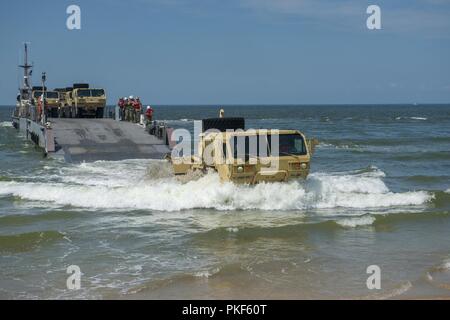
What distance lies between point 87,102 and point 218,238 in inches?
926

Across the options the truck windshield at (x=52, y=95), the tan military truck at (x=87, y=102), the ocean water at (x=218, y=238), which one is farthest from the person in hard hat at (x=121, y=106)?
the ocean water at (x=218, y=238)

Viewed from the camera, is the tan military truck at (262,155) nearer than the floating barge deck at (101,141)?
Yes

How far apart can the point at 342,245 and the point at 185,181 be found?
5.44 metres

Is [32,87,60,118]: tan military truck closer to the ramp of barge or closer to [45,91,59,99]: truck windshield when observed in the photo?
[45,91,59,99]: truck windshield

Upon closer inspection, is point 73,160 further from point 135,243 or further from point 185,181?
point 135,243

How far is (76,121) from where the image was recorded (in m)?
29.9

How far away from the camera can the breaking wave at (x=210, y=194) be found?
45.0ft

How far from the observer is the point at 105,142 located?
24500 millimetres

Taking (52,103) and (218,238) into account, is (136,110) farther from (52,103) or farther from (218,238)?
(218,238)

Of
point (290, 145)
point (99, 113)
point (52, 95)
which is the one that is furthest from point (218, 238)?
point (52, 95)

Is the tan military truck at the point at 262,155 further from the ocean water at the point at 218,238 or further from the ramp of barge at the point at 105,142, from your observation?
the ramp of barge at the point at 105,142

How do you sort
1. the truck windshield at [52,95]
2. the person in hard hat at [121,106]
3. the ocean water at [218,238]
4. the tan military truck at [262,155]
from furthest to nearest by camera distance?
the truck windshield at [52,95] < the person in hard hat at [121,106] < the tan military truck at [262,155] < the ocean water at [218,238]

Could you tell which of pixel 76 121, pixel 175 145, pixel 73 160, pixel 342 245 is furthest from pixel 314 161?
pixel 342 245

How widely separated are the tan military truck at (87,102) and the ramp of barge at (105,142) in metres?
4.74
